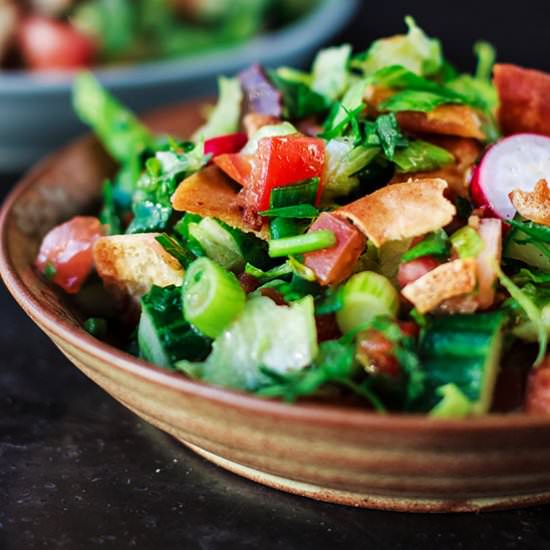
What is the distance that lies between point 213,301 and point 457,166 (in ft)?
2.44

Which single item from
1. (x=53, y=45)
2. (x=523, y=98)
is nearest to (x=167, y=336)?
(x=523, y=98)

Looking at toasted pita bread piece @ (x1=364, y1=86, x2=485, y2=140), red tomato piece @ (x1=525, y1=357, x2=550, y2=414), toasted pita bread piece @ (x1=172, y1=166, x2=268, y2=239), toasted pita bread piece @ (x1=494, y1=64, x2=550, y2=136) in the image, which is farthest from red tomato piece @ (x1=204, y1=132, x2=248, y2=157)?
red tomato piece @ (x1=525, y1=357, x2=550, y2=414)

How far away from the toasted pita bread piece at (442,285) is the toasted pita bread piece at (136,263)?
0.54 metres

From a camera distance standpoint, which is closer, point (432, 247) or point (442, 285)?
point (442, 285)

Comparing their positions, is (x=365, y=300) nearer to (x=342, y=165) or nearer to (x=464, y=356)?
(x=464, y=356)

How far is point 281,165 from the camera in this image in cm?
203

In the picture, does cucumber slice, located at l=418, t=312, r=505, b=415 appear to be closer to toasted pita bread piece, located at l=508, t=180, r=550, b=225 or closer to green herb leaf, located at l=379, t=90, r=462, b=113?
toasted pita bread piece, located at l=508, t=180, r=550, b=225

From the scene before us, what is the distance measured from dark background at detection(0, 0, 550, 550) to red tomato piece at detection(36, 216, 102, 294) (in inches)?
13.0

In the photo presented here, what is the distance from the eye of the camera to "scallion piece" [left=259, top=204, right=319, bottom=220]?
2.02 m

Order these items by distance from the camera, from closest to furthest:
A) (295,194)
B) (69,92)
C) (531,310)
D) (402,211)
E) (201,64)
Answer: (531,310) < (402,211) < (295,194) < (69,92) < (201,64)

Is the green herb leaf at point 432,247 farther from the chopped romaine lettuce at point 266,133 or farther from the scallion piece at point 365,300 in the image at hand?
the chopped romaine lettuce at point 266,133

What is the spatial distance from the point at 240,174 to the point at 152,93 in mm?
2012

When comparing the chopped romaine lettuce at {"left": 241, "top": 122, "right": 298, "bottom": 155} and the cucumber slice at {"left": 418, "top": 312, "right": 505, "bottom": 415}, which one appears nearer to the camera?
the cucumber slice at {"left": 418, "top": 312, "right": 505, "bottom": 415}

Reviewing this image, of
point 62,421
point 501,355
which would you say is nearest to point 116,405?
point 62,421
